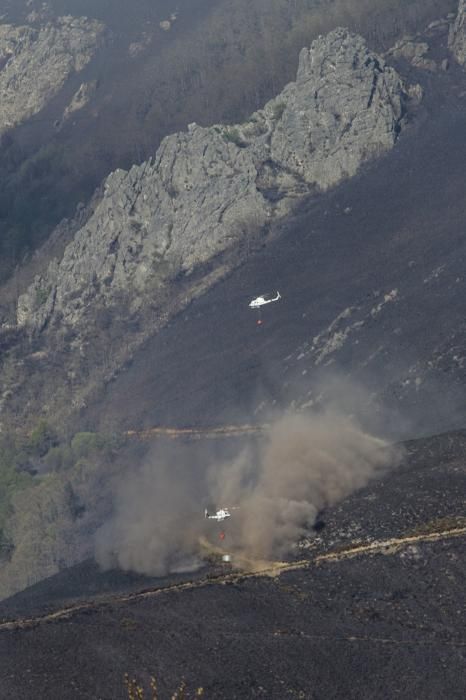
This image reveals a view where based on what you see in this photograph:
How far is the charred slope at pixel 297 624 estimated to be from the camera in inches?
3344

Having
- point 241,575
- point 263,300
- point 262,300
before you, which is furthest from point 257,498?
point 263,300

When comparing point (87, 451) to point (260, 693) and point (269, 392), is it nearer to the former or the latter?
point (269, 392)

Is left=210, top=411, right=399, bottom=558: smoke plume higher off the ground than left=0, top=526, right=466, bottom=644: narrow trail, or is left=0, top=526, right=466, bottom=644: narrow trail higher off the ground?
left=0, top=526, right=466, bottom=644: narrow trail

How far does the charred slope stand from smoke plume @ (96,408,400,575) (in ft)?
11.1

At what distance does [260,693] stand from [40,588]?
32.4m

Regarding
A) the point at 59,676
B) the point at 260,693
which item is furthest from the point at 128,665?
the point at 260,693

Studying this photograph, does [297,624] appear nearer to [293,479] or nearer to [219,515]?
[219,515]

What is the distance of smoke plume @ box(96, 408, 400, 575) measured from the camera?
108 meters

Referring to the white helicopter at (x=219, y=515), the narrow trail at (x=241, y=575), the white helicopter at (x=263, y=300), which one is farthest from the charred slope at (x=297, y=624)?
the white helicopter at (x=263, y=300)

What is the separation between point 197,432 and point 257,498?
186 ft

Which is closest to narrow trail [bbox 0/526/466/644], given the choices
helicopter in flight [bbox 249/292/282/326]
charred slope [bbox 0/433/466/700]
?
charred slope [bbox 0/433/466/700]

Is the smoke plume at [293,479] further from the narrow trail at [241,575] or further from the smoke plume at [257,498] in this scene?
the narrow trail at [241,575]

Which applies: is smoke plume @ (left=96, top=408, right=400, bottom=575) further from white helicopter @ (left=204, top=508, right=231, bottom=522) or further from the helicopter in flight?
the helicopter in flight

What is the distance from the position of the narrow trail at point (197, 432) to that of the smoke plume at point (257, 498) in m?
22.9
